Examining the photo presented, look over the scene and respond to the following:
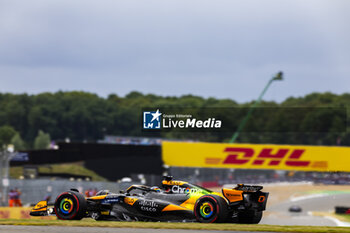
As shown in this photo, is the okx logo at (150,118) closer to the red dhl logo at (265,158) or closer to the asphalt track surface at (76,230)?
the asphalt track surface at (76,230)

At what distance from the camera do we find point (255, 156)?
48438 millimetres

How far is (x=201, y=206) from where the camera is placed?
15.9 metres

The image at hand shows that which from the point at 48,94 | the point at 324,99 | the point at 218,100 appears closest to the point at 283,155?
the point at 324,99

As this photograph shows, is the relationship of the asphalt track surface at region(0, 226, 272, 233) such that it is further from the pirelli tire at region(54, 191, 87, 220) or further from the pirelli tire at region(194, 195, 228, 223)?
the pirelli tire at region(54, 191, 87, 220)

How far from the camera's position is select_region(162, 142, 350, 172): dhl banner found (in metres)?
47.9

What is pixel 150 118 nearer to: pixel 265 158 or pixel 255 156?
pixel 255 156

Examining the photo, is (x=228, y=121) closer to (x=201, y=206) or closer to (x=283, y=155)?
(x=283, y=155)

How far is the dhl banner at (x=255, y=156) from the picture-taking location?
157ft

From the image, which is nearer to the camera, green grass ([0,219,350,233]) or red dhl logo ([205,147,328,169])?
green grass ([0,219,350,233])

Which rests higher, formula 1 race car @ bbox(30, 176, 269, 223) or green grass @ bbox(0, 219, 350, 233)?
formula 1 race car @ bbox(30, 176, 269, 223)

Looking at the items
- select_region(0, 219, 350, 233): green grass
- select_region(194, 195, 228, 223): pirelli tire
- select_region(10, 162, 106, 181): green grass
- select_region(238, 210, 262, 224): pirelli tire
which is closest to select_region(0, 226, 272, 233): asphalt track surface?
select_region(0, 219, 350, 233): green grass

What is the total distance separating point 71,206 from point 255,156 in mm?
33030

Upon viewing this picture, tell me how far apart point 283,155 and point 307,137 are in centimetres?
230

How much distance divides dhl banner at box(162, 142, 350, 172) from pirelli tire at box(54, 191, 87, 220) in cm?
3101
